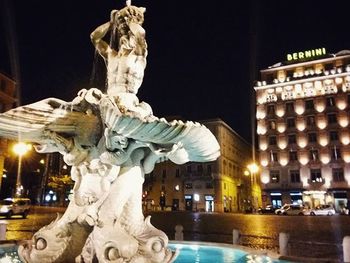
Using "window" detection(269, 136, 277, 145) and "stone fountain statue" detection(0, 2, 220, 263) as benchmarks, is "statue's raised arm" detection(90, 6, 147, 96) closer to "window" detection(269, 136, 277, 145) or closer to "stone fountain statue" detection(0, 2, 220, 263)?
"stone fountain statue" detection(0, 2, 220, 263)

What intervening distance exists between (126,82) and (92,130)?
1.02 meters

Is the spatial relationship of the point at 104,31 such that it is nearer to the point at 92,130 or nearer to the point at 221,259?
the point at 92,130

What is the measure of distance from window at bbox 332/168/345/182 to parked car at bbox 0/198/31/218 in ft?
131

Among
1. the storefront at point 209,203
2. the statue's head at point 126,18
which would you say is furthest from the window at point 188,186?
the statue's head at point 126,18

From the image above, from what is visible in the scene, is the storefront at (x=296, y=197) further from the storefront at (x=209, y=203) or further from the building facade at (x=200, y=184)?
the storefront at (x=209, y=203)

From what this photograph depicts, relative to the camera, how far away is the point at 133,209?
5.54 metres

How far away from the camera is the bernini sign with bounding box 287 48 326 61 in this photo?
55.1 meters

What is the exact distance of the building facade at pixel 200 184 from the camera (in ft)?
184

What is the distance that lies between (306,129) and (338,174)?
7.95 m

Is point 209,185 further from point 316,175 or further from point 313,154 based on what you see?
point 313,154

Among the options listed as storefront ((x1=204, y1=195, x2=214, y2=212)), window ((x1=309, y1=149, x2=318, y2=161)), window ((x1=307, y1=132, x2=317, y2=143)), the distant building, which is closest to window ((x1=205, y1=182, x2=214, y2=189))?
storefront ((x1=204, y1=195, x2=214, y2=212))

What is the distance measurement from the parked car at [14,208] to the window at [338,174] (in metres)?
40.0

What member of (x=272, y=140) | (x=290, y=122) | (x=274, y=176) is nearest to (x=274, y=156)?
(x=272, y=140)

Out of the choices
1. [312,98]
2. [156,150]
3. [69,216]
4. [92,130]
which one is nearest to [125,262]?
[69,216]
